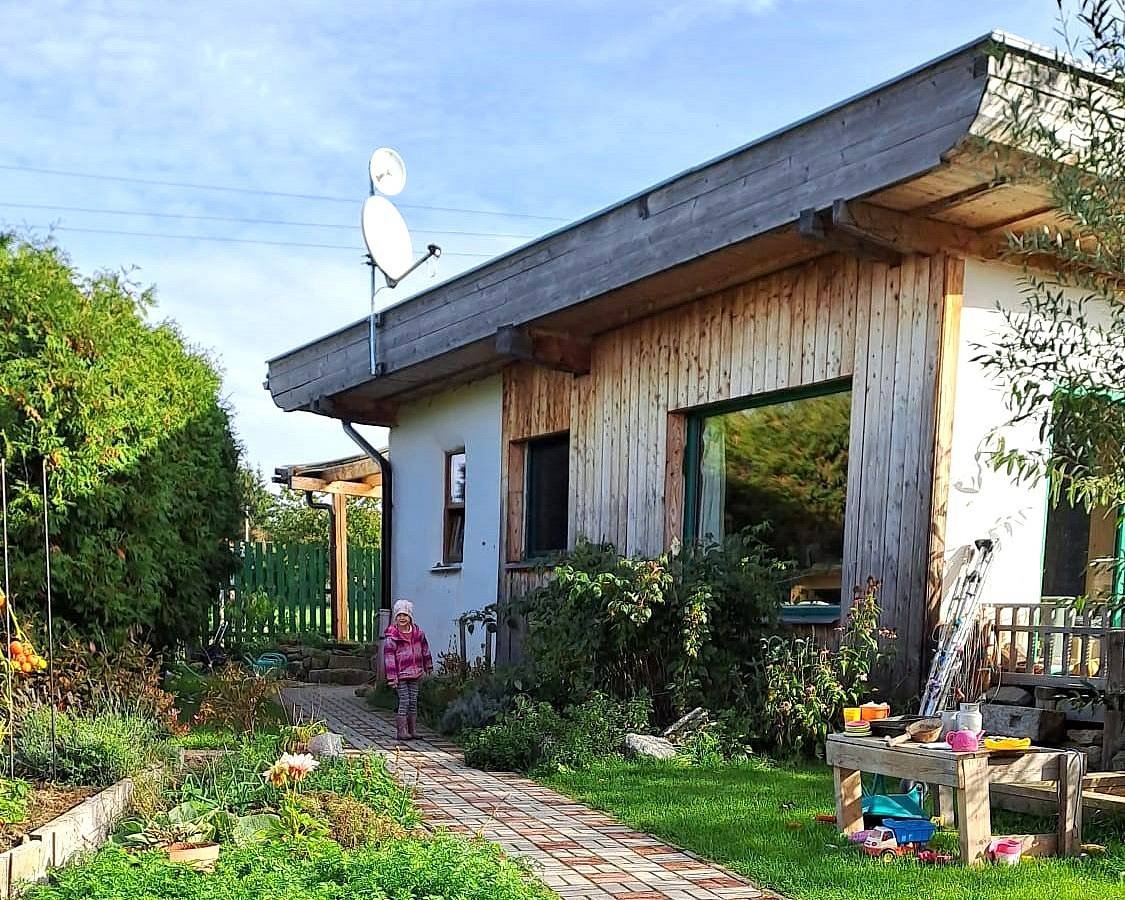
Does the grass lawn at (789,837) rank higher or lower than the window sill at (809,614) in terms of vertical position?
lower

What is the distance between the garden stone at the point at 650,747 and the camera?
7150mm

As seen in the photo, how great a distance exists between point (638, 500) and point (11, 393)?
4.67 m

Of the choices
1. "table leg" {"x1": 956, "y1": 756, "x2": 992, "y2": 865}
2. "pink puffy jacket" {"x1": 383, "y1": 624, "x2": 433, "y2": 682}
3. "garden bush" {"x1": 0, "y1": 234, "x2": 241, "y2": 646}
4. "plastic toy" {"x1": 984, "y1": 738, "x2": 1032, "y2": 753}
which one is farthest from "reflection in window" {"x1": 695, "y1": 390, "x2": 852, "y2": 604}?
"garden bush" {"x1": 0, "y1": 234, "x2": 241, "y2": 646}

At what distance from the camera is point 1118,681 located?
6.21 metres

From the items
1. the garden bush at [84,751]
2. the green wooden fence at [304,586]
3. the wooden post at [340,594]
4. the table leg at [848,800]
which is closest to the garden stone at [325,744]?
the garden bush at [84,751]

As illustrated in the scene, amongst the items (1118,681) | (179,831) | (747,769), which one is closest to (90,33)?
(179,831)

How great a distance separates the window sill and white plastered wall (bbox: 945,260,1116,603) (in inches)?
38.7

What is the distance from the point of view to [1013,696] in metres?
7.04

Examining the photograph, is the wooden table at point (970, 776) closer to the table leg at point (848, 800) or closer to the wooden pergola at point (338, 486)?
the table leg at point (848, 800)

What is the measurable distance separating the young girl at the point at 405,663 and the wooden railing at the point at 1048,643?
155 inches

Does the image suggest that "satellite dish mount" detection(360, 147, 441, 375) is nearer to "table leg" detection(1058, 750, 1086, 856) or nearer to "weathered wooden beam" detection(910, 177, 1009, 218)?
"weathered wooden beam" detection(910, 177, 1009, 218)

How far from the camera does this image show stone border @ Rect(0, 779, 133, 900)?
14.1ft

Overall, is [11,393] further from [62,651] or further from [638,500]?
[638,500]

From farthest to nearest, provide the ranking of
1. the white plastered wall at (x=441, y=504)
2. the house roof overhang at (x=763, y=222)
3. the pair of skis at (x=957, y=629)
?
the white plastered wall at (x=441, y=504), the pair of skis at (x=957, y=629), the house roof overhang at (x=763, y=222)
